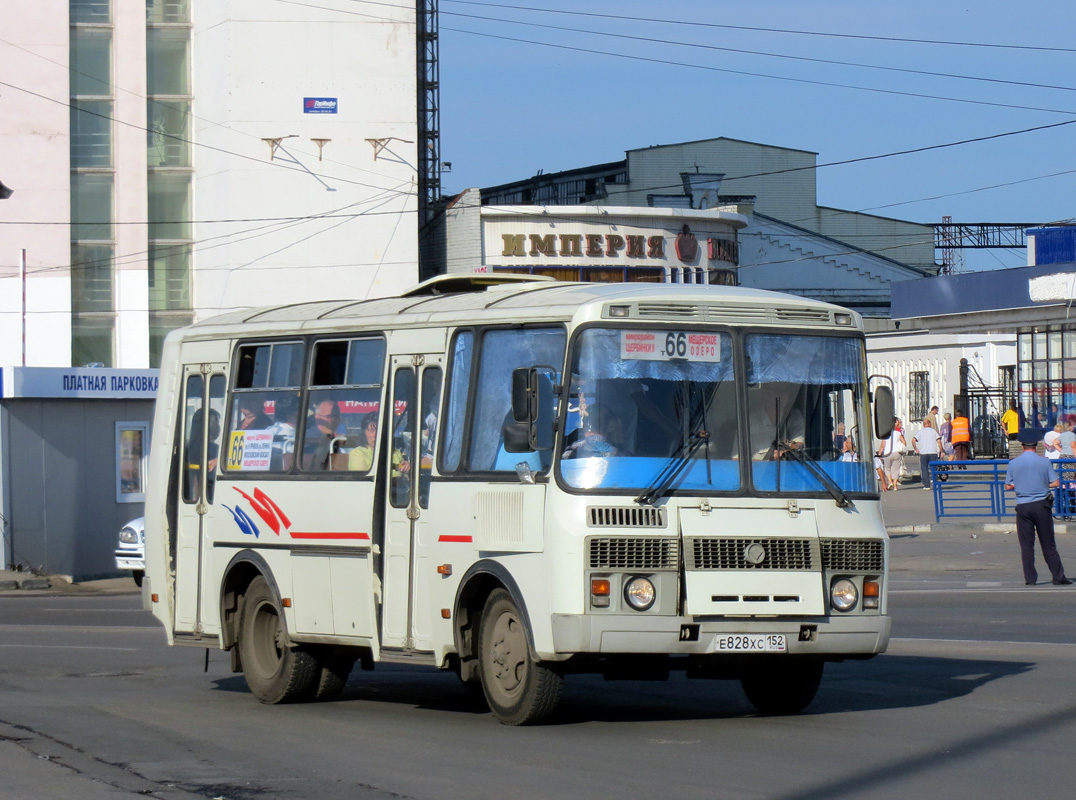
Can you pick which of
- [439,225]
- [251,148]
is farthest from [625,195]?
[251,148]

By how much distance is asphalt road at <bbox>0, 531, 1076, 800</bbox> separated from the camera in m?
7.99

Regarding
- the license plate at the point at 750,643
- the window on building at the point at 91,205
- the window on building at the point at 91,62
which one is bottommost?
the license plate at the point at 750,643

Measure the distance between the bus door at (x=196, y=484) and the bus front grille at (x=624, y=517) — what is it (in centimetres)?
403

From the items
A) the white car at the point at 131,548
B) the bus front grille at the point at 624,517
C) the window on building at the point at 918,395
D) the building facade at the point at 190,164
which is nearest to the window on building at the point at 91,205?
the building facade at the point at 190,164

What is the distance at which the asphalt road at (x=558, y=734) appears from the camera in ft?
26.2

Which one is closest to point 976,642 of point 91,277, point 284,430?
point 284,430

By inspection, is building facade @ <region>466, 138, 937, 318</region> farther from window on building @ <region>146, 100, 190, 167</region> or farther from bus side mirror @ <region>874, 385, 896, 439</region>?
bus side mirror @ <region>874, 385, 896, 439</region>

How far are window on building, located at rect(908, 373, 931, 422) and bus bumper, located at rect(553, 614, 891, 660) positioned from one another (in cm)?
4668

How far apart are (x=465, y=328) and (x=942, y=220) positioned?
81.8 m

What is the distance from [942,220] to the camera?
88.8m

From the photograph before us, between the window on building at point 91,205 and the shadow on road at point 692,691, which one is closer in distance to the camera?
the shadow on road at point 692,691

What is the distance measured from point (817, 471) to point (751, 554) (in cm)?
72

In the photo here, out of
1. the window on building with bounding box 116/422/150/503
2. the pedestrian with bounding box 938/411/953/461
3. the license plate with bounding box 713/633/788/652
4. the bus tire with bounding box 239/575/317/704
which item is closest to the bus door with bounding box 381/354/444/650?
the bus tire with bounding box 239/575/317/704

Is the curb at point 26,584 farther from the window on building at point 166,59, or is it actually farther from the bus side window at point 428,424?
the window on building at point 166,59
